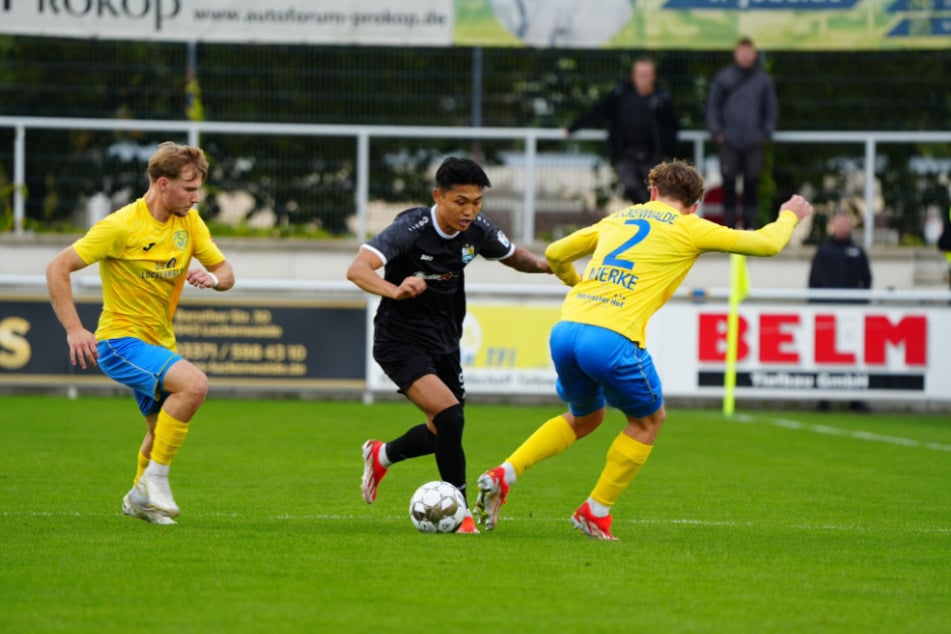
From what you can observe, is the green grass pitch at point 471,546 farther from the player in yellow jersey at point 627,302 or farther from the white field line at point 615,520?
the player in yellow jersey at point 627,302

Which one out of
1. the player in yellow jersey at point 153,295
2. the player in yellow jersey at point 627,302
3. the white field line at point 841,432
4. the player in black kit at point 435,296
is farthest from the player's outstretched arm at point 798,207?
the white field line at point 841,432

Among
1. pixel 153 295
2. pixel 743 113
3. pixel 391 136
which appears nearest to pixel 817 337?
pixel 743 113

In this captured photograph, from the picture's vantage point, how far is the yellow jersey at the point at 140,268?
26.7 ft

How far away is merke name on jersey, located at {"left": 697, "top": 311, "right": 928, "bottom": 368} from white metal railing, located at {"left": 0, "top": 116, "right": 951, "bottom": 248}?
7.69 ft

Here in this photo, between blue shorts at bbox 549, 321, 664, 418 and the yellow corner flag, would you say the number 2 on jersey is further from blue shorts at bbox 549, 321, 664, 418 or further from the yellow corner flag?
the yellow corner flag

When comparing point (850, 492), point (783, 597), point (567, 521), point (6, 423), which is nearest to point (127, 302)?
point (567, 521)

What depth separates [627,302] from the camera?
781cm

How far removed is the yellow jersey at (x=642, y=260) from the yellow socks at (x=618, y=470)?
1.72 ft

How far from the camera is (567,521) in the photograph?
8.72 metres

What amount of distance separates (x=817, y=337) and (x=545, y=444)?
10142 mm

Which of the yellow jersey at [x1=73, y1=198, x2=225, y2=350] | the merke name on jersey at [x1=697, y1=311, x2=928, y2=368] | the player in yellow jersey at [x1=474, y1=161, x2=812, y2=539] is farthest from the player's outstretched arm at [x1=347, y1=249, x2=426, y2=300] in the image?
the merke name on jersey at [x1=697, y1=311, x2=928, y2=368]

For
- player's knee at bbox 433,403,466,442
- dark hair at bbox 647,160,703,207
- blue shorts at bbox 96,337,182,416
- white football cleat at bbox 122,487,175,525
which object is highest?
dark hair at bbox 647,160,703,207

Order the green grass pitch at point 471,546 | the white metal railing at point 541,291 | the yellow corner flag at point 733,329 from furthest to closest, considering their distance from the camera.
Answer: the white metal railing at point 541,291
the yellow corner flag at point 733,329
the green grass pitch at point 471,546

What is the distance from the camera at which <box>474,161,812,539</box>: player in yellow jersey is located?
774cm
